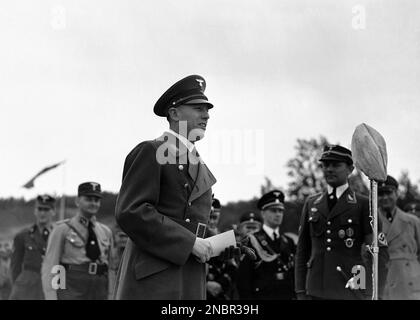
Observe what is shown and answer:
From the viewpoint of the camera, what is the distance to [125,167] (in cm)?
519

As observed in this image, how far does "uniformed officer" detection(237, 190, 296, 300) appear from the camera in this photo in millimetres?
9789

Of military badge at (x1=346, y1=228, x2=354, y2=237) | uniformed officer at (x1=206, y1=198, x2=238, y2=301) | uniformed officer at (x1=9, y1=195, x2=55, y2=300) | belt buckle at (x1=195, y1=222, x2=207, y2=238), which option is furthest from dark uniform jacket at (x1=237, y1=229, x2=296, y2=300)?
belt buckle at (x1=195, y1=222, x2=207, y2=238)

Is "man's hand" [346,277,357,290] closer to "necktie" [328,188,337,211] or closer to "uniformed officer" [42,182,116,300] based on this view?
"necktie" [328,188,337,211]

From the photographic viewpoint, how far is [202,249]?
16.5ft

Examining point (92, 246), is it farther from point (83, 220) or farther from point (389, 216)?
point (389, 216)

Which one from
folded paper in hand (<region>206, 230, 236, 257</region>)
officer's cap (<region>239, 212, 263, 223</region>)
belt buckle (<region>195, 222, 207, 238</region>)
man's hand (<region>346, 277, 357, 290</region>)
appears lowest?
man's hand (<region>346, 277, 357, 290</region>)

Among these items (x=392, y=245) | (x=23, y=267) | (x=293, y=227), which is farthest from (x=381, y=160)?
(x=293, y=227)

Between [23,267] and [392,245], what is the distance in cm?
478

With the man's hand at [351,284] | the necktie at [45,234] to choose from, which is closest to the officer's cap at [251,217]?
the necktie at [45,234]

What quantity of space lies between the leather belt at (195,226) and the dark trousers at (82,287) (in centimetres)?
488

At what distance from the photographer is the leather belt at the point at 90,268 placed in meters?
9.88

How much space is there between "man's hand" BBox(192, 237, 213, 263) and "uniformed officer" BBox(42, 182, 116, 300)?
4947 mm
